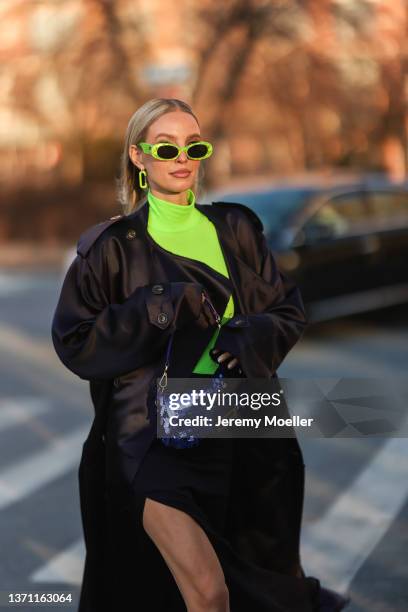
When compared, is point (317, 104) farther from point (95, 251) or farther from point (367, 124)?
point (95, 251)

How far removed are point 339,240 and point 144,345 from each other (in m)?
8.06

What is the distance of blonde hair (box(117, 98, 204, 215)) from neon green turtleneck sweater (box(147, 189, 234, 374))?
13 centimetres

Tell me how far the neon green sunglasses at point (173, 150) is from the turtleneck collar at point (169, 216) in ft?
0.41

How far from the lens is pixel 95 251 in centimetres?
306

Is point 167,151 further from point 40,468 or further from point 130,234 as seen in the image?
point 40,468

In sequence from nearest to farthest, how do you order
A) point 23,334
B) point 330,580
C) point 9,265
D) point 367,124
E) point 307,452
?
point 330,580, point 307,452, point 23,334, point 9,265, point 367,124

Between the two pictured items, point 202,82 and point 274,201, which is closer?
point 274,201

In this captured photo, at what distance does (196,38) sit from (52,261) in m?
5.57

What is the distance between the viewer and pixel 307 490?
563cm

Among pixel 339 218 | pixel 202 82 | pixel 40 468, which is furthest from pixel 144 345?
pixel 202 82

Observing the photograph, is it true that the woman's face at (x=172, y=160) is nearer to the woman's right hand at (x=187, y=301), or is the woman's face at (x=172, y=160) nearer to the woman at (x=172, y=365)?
the woman at (x=172, y=365)

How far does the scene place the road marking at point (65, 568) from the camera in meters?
Result: 4.40

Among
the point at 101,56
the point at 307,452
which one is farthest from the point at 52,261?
the point at 307,452

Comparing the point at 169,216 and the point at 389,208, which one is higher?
the point at 389,208
